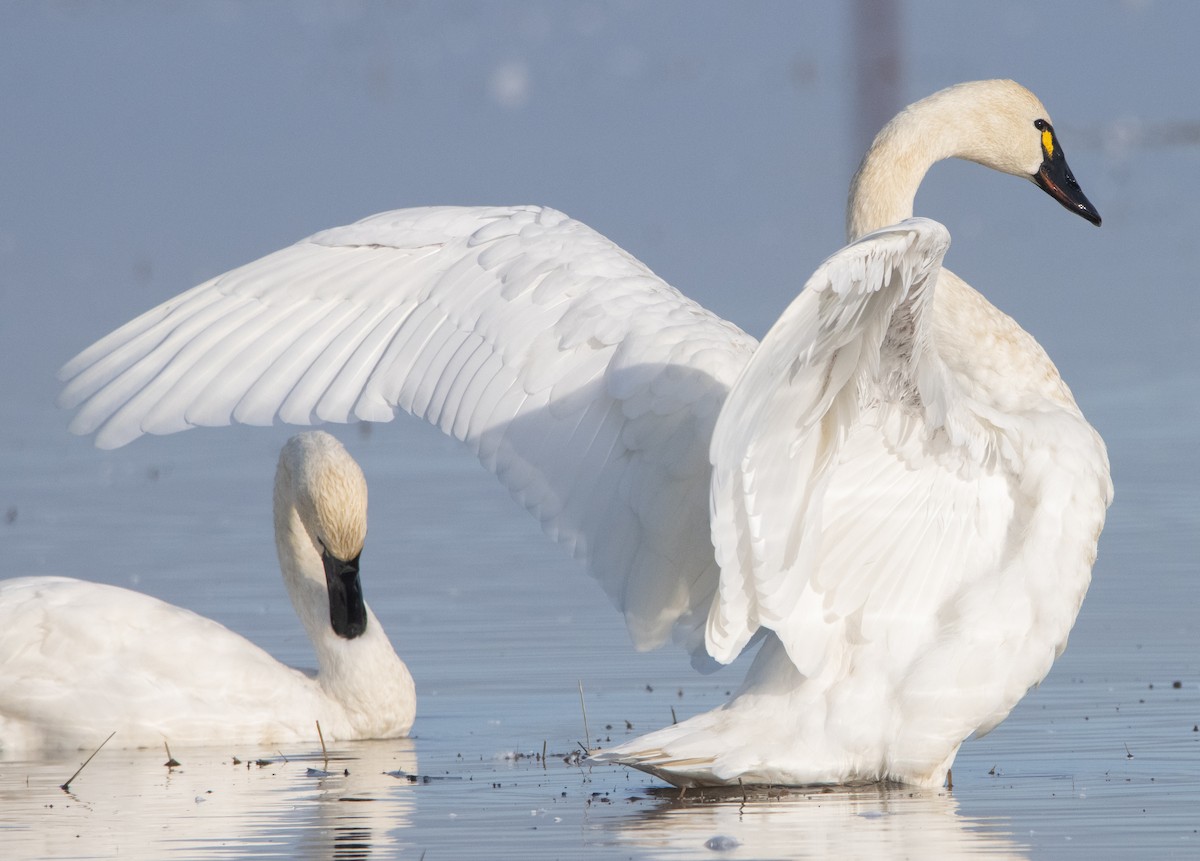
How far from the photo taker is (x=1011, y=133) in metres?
9.12

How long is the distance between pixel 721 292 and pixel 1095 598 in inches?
308

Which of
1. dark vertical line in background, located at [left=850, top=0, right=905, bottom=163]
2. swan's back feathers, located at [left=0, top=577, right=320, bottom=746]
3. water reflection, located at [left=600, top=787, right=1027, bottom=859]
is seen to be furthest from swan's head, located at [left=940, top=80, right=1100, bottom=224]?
dark vertical line in background, located at [left=850, top=0, right=905, bottom=163]

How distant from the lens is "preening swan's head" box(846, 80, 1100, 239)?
27.9ft

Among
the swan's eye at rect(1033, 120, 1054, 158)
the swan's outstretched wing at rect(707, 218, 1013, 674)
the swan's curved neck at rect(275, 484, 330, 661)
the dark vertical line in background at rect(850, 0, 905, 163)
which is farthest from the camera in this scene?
the dark vertical line in background at rect(850, 0, 905, 163)

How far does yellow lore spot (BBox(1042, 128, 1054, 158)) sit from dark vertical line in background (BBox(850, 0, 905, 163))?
563 inches

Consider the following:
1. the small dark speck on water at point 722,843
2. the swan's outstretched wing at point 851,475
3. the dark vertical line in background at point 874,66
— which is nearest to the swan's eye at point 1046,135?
Answer: the swan's outstretched wing at point 851,475

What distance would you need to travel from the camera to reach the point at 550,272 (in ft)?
24.2

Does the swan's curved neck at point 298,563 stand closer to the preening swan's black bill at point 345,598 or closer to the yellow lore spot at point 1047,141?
the preening swan's black bill at point 345,598

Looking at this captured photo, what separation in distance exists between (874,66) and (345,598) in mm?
18553

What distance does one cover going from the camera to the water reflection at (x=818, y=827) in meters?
6.06

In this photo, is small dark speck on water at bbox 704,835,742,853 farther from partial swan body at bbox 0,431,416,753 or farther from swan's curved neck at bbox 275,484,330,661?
swan's curved neck at bbox 275,484,330,661

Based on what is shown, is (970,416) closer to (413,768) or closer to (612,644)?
(413,768)

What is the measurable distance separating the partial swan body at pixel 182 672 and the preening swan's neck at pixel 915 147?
224 cm

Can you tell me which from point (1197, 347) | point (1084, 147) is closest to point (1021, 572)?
point (1197, 347)
